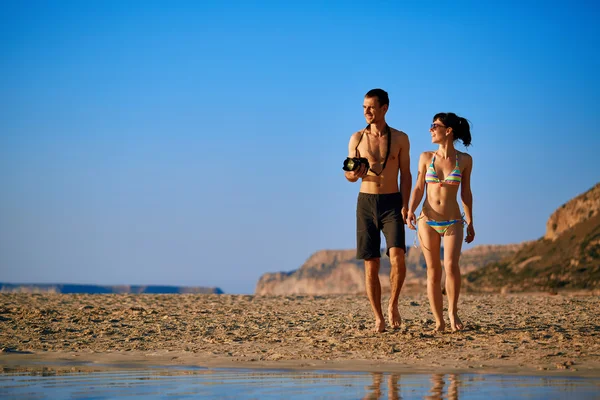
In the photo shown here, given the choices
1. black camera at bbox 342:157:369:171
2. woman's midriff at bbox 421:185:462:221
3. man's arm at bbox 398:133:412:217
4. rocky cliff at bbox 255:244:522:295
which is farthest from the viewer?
rocky cliff at bbox 255:244:522:295

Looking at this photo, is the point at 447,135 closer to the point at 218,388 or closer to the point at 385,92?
the point at 385,92

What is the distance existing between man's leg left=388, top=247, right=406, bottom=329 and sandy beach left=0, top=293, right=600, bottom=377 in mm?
140

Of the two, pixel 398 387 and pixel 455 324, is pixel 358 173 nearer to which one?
pixel 455 324

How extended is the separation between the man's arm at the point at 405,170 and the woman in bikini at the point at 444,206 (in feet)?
0.46

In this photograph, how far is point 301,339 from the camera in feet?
26.8

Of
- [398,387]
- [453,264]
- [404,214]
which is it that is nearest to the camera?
[398,387]

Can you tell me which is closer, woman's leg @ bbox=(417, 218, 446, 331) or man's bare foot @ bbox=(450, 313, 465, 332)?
man's bare foot @ bbox=(450, 313, 465, 332)

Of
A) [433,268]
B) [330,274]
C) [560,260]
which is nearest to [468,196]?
[433,268]

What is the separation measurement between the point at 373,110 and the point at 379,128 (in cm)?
22

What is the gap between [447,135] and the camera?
336 inches

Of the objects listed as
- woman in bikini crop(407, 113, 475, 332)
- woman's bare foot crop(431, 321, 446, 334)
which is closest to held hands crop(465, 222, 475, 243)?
woman in bikini crop(407, 113, 475, 332)

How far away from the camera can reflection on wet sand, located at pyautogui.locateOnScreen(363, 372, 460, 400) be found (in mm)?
4977

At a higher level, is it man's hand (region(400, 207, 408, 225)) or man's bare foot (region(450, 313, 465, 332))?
man's hand (region(400, 207, 408, 225))

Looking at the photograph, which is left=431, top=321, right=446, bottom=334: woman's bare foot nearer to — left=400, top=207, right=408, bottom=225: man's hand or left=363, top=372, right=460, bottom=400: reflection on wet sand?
left=400, top=207, right=408, bottom=225: man's hand
